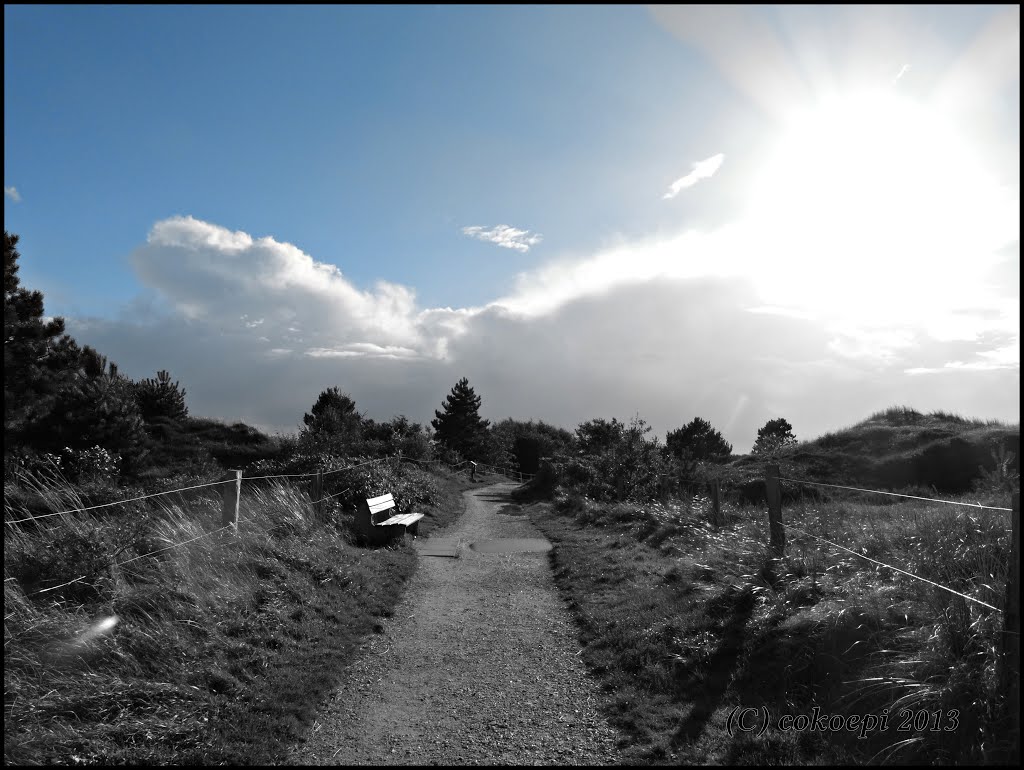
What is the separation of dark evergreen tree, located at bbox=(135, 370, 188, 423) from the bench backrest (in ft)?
112

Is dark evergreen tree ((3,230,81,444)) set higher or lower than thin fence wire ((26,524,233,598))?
higher

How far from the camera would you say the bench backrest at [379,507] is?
33.6 feet

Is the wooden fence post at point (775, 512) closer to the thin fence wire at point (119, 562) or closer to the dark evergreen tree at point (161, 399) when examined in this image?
the thin fence wire at point (119, 562)

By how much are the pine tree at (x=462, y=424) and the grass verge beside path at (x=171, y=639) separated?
40780mm

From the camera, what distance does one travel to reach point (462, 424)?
5044cm

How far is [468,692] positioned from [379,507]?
614 centimetres

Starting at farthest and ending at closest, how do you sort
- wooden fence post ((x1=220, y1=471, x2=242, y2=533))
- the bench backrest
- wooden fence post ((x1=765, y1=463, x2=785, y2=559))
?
the bench backrest
wooden fence post ((x1=220, y1=471, x2=242, y2=533))
wooden fence post ((x1=765, y1=463, x2=785, y2=559))

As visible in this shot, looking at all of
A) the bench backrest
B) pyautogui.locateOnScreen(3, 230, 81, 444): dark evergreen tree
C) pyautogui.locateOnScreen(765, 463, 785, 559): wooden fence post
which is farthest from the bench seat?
pyautogui.locateOnScreen(3, 230, 81, 444): dark evergreen tree

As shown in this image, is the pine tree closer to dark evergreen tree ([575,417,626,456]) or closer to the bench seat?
dark evergreen tree ([575,417,626,456])

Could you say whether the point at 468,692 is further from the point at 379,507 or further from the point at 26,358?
the point at 26,358

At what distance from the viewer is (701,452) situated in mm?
37094

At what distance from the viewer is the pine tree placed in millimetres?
48969

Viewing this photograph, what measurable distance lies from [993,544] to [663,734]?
12.1ft

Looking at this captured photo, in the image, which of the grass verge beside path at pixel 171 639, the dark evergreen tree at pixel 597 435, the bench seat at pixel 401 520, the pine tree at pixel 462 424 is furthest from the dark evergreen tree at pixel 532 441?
the grass verge beside path at pixel 171 639
